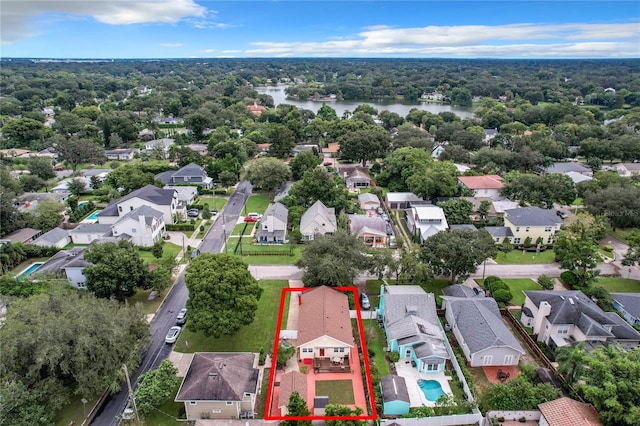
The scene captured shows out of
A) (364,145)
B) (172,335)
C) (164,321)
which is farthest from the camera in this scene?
(364,145)

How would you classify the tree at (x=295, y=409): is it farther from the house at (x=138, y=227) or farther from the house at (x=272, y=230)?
the house at (x=138, y=227)

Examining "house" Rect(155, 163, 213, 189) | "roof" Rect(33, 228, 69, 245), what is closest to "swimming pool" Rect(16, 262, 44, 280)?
"roof" Rect(33, 228, 69, 245)

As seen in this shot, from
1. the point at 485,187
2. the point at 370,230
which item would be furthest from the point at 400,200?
the point at 485,187

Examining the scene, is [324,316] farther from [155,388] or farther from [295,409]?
[155,388]

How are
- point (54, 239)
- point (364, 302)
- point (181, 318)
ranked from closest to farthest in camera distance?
point (181, 318)
point (364, 302)
point (54, 239)

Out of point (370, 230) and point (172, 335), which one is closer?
point (172, 335)

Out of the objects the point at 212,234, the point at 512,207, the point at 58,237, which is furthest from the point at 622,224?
the point at 58,237

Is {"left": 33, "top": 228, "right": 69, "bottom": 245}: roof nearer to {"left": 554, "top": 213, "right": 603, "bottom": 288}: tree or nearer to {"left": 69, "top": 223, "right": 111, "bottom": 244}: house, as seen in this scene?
{"left": 69, "top": 223, "right": 111, "bottom": 244}: house
